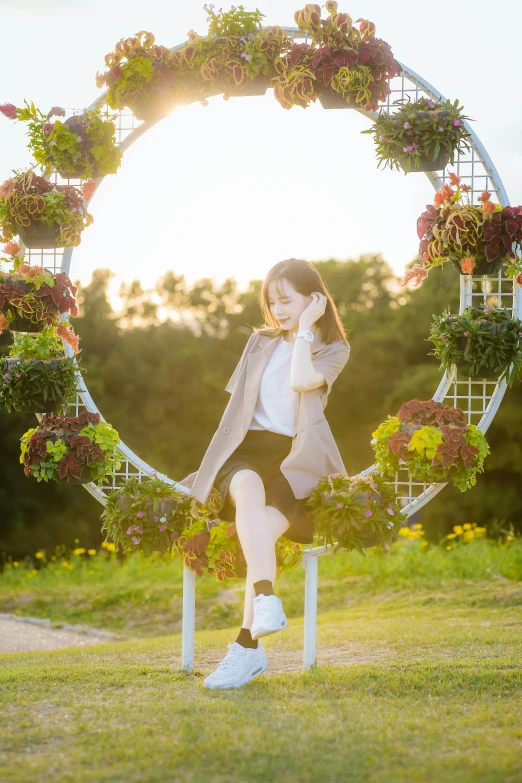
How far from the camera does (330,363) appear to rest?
13.1 ft

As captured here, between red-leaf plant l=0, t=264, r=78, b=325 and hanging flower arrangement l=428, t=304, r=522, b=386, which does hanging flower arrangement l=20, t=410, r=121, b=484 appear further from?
hanging flower arrangement l=428, t=304, r=522, b=386

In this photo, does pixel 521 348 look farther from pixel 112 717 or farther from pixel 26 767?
pixel 26 767

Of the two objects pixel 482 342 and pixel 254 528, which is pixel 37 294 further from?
pixel 482 342

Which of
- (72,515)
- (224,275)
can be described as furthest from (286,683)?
(224,275)

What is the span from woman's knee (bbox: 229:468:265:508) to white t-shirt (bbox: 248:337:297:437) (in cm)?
31

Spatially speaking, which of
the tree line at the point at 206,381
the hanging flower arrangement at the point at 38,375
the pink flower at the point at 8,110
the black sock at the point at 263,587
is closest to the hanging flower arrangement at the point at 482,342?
the black sock at the point at 263,587

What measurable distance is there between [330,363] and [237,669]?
1.37 meters

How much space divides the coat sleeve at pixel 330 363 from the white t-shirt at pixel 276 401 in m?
0.14

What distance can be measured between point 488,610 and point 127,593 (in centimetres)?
328

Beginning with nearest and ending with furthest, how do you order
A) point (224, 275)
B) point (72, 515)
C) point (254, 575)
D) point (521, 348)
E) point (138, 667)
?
point (254, 575)
point (138, 667)
point (521, 348)
point (72, 515)
point (224, 275)

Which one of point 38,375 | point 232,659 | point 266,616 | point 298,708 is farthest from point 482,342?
point 38,375

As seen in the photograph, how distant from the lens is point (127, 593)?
7.77 meters

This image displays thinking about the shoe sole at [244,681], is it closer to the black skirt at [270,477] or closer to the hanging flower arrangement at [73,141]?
the black skirt at [270,477]

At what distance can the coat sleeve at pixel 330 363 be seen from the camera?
3.94 metres
